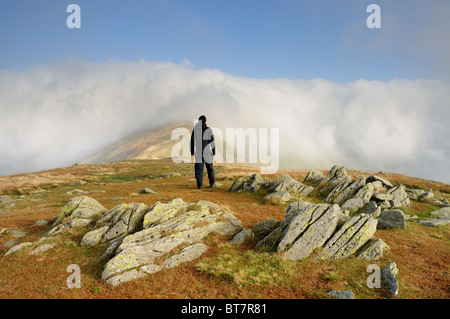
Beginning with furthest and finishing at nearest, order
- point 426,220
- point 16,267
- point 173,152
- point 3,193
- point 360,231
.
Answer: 1. point 173,152
2. point 3,193
3. point 426,220
4. point 360,231
5. point 16,267

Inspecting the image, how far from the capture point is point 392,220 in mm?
17719

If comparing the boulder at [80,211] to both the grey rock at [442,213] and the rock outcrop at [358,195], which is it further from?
the grey rock at [442,213]

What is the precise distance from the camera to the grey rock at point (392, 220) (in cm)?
1730

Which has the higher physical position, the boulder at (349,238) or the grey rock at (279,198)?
the boulder at (349,238)

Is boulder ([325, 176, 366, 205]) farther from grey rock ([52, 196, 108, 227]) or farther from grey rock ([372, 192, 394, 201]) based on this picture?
grey rock ([52, 196, 108, 227])

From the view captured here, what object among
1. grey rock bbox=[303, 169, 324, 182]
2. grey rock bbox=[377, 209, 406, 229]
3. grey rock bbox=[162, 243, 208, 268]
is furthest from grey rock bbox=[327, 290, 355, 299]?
grey rock bbox=[303, 169, 324, 182]

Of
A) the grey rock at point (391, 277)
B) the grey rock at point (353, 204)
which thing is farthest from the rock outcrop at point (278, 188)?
the grey rock at point (391, 277)

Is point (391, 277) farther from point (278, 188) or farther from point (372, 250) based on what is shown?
point (278, 188)

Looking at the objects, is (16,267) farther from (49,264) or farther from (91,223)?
(91,223)

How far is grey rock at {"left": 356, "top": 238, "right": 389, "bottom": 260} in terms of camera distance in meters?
11.9

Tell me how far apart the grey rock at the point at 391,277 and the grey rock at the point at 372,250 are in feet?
4.54

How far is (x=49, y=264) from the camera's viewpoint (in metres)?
12.0
